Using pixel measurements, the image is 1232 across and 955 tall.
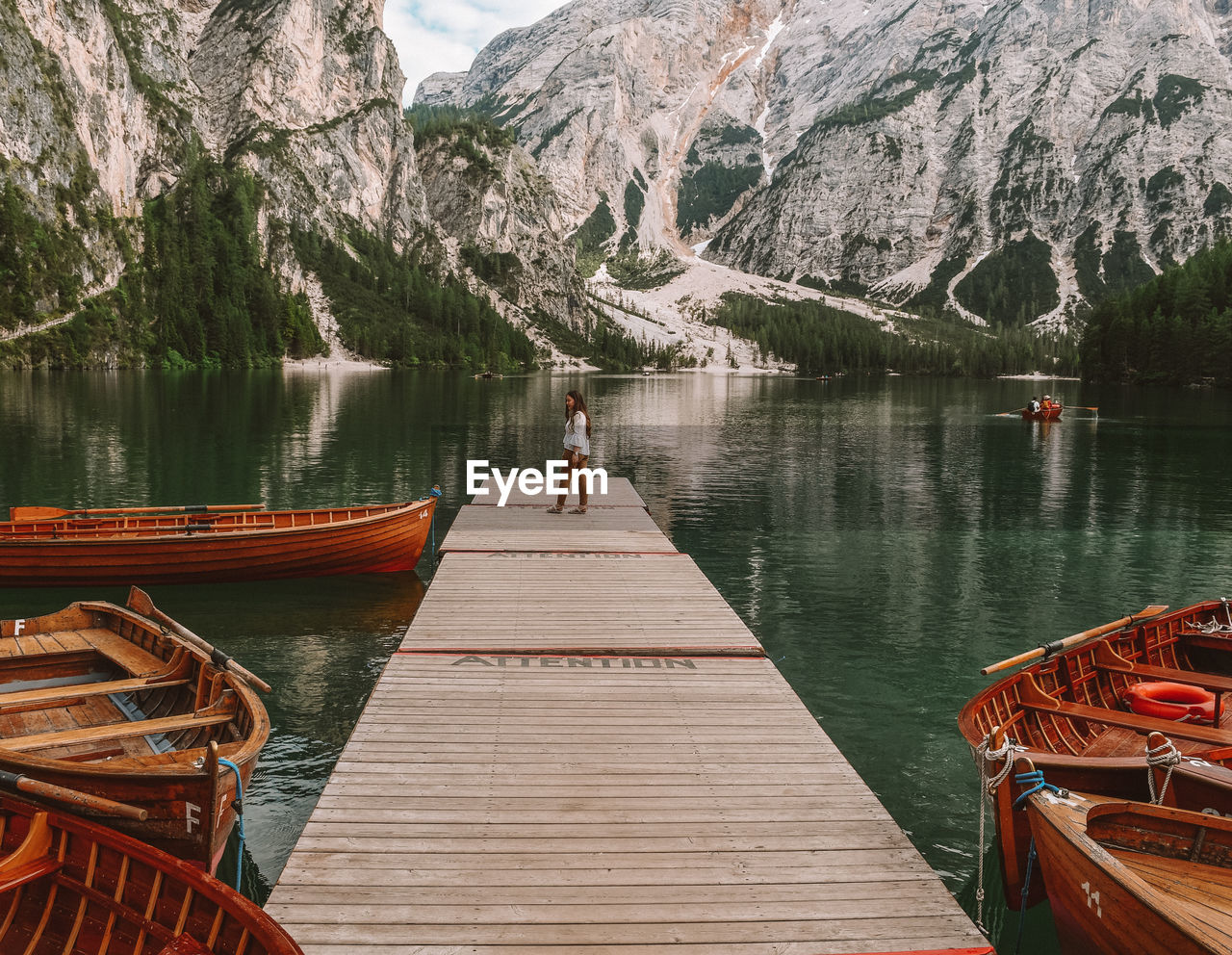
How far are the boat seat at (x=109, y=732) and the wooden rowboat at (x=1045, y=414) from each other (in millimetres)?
80787

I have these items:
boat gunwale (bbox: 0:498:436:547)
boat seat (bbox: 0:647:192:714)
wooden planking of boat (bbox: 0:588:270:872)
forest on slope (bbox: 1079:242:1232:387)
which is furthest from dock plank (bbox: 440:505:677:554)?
forest on slope (bbox: 1079:242:1232:387)

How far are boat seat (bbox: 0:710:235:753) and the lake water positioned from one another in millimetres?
2415

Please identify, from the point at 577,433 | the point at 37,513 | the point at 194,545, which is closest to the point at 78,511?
the point at 37,513

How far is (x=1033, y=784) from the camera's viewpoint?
7.39 m

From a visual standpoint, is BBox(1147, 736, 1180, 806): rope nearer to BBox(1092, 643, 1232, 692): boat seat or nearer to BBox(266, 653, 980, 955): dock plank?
BBox(266, 653, 980, 955): dock plank

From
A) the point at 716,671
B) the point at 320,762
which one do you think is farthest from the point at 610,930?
the point at 320,762

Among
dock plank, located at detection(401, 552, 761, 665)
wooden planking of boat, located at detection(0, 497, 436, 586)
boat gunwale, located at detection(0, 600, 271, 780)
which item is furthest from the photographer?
wooden planking of boat, located at detection(0, 497, 436, 586)

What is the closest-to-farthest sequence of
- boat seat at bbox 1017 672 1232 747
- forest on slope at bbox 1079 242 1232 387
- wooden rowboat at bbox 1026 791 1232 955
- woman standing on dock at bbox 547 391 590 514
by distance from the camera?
wooden rowboat at bbox 1026 791 1232 955, boat seat at bbox 1017 672 1232 747, woman standing on dock at bbox 547 391 590 514, forest on slope at bbox 1079 242 1232 387

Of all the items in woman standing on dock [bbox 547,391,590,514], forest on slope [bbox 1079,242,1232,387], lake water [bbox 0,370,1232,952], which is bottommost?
lake water [bbox 0,370,1232,952]

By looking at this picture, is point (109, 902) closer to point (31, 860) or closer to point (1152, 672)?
point (31, 860)

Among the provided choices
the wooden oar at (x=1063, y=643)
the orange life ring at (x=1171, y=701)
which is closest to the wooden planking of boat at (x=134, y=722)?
the wooden oar at (x=1063, y=643)

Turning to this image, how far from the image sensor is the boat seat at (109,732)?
815 centimetres

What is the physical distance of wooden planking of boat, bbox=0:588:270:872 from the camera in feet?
23.2

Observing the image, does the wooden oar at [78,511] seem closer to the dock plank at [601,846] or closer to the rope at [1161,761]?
the dock plank at [601,846]
